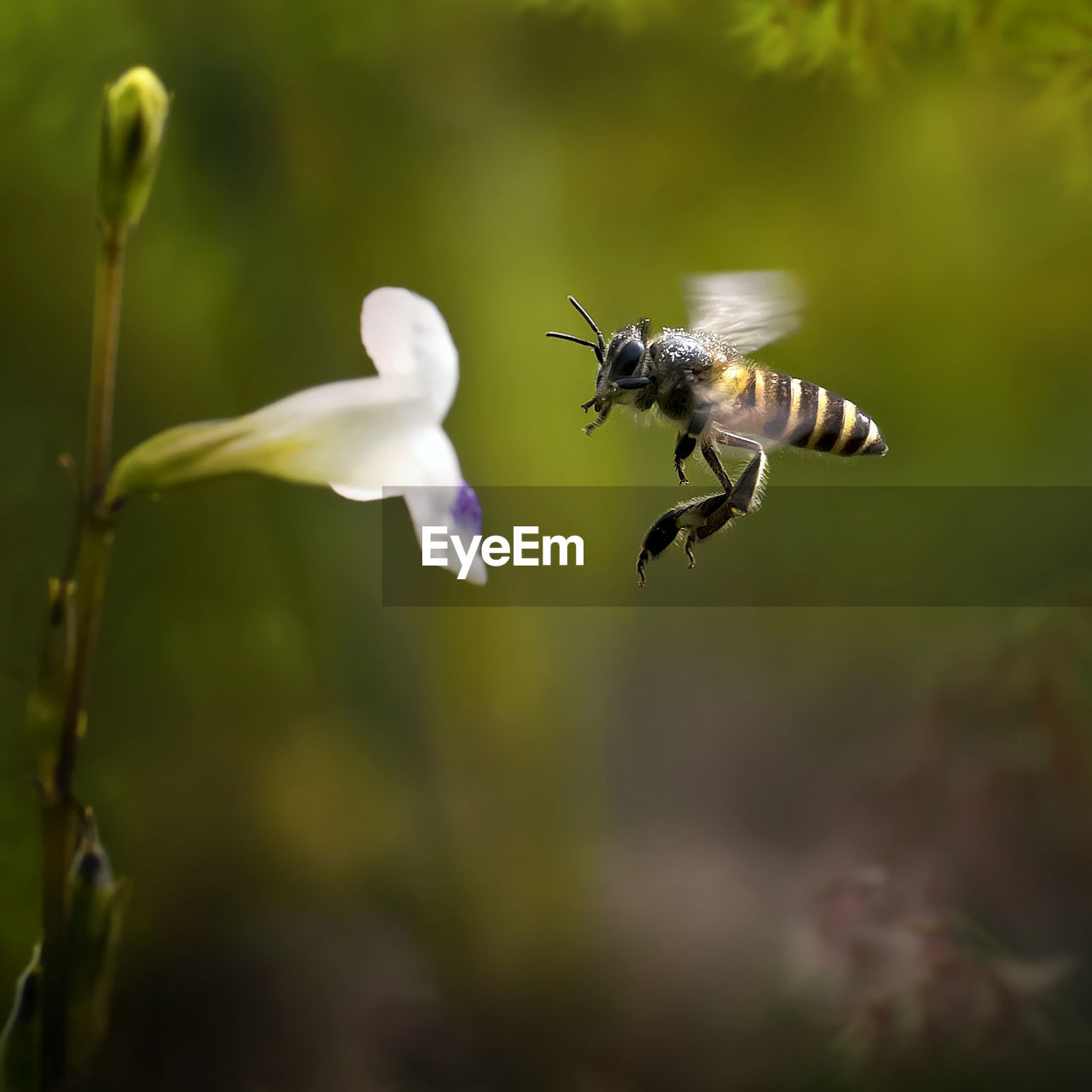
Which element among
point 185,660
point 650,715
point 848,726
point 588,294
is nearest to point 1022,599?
point 848,726

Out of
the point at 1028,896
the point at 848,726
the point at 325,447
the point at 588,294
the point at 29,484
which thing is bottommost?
the point at 1028,896

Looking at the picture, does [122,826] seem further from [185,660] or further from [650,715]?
[650,715]

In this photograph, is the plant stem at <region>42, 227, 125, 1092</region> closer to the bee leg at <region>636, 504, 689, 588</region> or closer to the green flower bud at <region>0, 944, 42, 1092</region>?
the green flower bud at <region>0, 944, 42, 1092</region>

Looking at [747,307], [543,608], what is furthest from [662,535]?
[543,608]

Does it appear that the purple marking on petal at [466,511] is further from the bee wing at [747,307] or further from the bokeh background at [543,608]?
the bokeh background at [543,608]

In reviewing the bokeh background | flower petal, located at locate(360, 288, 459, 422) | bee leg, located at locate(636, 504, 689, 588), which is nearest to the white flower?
flower petal, located at locate(360, 288, 459, 422)

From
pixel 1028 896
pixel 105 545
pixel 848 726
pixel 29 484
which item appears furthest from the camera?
pixel 848 726
